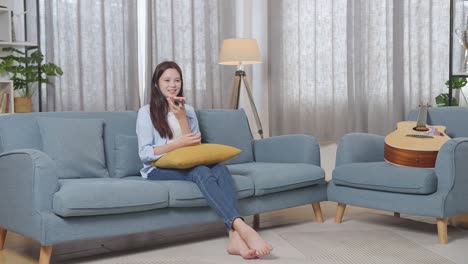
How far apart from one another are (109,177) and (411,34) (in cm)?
292

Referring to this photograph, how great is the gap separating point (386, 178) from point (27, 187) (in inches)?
75.2

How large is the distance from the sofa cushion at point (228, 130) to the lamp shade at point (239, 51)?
0.83 m

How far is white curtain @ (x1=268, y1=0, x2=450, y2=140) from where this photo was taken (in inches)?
207

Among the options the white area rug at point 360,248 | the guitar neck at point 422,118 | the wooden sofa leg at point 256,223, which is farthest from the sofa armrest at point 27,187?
the guitar neck at point 422,118

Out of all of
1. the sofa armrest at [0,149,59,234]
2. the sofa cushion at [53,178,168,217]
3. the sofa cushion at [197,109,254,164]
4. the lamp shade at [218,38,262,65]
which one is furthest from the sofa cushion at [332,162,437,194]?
the sofa armrest at [0,149,59,234]

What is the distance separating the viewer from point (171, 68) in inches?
142

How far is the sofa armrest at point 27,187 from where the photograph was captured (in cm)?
286

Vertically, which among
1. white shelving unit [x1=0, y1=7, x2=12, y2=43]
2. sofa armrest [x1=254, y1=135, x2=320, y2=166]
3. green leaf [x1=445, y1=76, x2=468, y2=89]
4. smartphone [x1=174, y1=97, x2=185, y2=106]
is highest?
white shelving unit [x1=0, y1=7, x2=12, y2=43]

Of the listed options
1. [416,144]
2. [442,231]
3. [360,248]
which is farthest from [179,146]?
[442,231]

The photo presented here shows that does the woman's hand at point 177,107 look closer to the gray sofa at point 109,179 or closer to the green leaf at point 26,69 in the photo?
the gray sofa at point 109,179

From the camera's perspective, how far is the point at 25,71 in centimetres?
436

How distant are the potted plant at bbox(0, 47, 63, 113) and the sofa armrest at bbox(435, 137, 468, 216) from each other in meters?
2.61

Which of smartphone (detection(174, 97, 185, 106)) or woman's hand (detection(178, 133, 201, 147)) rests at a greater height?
smartphone (detection(174, 97, 185, 106))

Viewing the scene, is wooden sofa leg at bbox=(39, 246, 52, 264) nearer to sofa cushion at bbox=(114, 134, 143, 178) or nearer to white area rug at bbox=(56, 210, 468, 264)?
white area rug at bbox=(56, 210, 468, 264)
